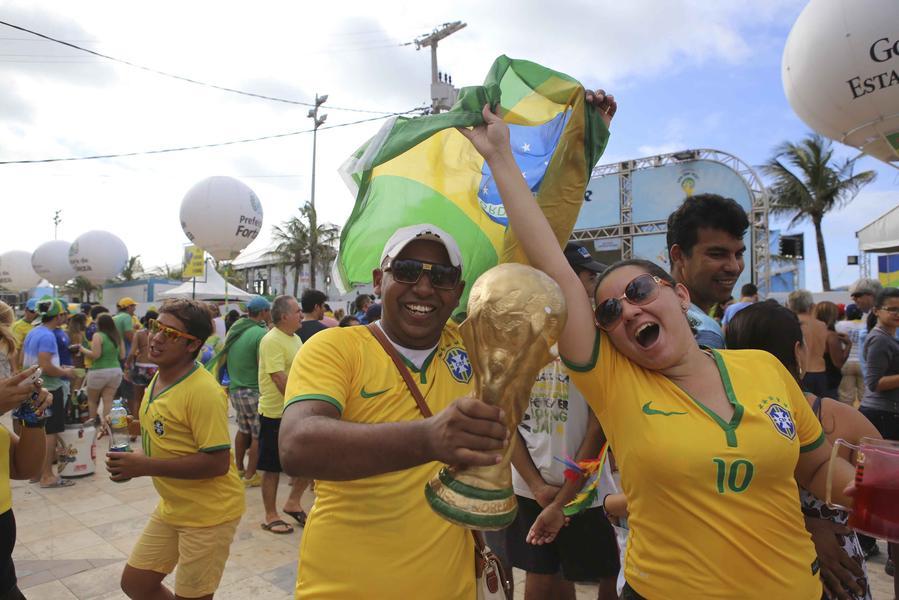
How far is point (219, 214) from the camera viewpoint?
36.3 feet

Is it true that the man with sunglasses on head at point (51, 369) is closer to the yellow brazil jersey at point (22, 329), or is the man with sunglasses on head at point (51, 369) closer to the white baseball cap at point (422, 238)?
the yellow brazil jersey at point (22, 329)

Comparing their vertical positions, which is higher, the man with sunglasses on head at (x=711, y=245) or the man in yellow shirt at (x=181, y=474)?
the man with sunglasses on head at (x=711, y=245)

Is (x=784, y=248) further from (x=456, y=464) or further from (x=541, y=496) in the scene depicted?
(x=456, y=464)

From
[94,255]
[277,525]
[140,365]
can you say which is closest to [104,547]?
[277,525]

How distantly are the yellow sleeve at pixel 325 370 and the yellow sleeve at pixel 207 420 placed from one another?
1.37m

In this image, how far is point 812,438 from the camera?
1.67m

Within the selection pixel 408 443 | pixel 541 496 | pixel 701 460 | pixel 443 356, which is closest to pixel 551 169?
pixel 443 356

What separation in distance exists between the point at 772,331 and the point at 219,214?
1096 cm

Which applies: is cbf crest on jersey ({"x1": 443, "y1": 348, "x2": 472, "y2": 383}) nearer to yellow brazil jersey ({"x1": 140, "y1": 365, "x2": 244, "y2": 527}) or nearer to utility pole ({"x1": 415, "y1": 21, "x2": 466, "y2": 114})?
yellow brazil jersey ({"x1": 140, "y1": 365, "x2": 244, "y2": 527})

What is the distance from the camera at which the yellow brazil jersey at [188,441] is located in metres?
2.63

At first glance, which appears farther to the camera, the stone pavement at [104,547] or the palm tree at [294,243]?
the palm tree at [294,243]

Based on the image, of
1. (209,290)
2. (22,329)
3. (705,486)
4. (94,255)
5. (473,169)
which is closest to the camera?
(705,486)

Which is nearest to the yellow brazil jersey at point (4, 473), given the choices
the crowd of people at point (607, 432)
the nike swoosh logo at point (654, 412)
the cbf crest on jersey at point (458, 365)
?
the crowd of people at point (607, 432)

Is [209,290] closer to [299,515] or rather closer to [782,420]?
[299,515]
